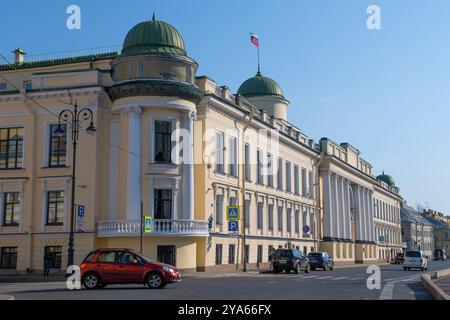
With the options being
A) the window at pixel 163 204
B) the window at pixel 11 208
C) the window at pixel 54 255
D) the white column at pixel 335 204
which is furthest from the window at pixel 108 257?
the white column at pixel 335 204

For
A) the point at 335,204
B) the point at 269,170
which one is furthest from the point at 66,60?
the point at 335,204

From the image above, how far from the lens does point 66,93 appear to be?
3838 centimetres

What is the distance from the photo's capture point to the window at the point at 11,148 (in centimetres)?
3950

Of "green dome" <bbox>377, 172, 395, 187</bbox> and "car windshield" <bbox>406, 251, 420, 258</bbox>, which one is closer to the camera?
"car windshield" <bbox>406, 251, 420, 258</bbox>

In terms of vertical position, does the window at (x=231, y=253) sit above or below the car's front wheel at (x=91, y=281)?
above

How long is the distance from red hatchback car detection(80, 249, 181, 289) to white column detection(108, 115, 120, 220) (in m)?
14.8

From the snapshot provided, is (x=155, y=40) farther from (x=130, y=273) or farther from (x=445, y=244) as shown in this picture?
(x=445, y=244)

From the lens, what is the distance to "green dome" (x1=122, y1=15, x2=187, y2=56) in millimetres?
38938

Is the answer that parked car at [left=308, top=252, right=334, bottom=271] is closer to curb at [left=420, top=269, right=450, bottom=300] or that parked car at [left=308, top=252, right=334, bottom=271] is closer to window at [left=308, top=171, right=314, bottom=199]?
Result: curb at [left=420, top=269, right=450, bottom=300]

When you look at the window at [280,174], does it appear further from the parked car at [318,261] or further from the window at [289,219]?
the parked car at [318,261]

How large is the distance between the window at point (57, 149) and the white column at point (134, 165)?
14.3ft

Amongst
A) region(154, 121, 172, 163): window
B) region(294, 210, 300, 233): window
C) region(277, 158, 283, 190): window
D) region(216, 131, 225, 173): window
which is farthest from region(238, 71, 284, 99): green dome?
region(154, 121, 172, 163): window

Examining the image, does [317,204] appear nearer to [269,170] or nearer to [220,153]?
[269,170]

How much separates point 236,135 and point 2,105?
1716 cm
